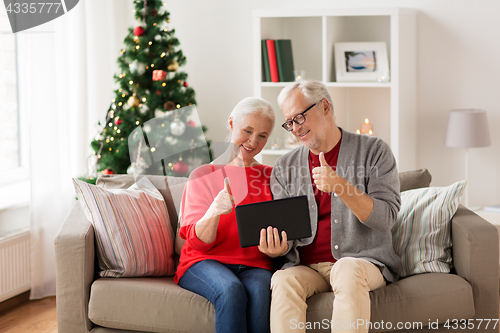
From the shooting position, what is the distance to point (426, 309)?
1677mm

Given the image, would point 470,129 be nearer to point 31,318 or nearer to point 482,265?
point 482,265

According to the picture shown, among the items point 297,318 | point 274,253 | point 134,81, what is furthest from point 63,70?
point 297,318

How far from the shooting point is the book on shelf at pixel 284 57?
3010 mm

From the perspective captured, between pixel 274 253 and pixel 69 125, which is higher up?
pixel 69 125

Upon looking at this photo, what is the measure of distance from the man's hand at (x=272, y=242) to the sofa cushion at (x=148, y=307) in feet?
0.92

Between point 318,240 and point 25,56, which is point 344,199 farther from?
point 25,56

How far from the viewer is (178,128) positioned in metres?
1.35

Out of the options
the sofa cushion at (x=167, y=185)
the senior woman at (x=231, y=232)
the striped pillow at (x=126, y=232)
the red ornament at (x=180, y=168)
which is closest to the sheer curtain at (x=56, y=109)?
the sofa cushion at (x=167, y=185)

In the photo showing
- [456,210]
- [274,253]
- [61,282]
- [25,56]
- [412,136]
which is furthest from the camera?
[412,136]

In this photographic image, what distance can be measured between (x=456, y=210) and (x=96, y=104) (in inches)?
89.5

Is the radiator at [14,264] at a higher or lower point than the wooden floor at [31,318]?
higher

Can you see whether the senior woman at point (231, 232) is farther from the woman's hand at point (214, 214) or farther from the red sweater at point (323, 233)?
the red sweater at point (323, 233)

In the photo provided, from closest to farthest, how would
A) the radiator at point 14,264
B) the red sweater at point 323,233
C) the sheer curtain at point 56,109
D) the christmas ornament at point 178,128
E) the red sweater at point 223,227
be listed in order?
the christmas ornament at point 178,128, the red sweater at point 223,227, the red sweater at point 323,233, the radiator at point 14,264, the sheer curtain at point 56,109

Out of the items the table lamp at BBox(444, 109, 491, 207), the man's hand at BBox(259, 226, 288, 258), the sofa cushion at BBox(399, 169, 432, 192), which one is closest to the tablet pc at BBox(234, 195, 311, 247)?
the man's hand at BBox(259, 226, 288, 258)
